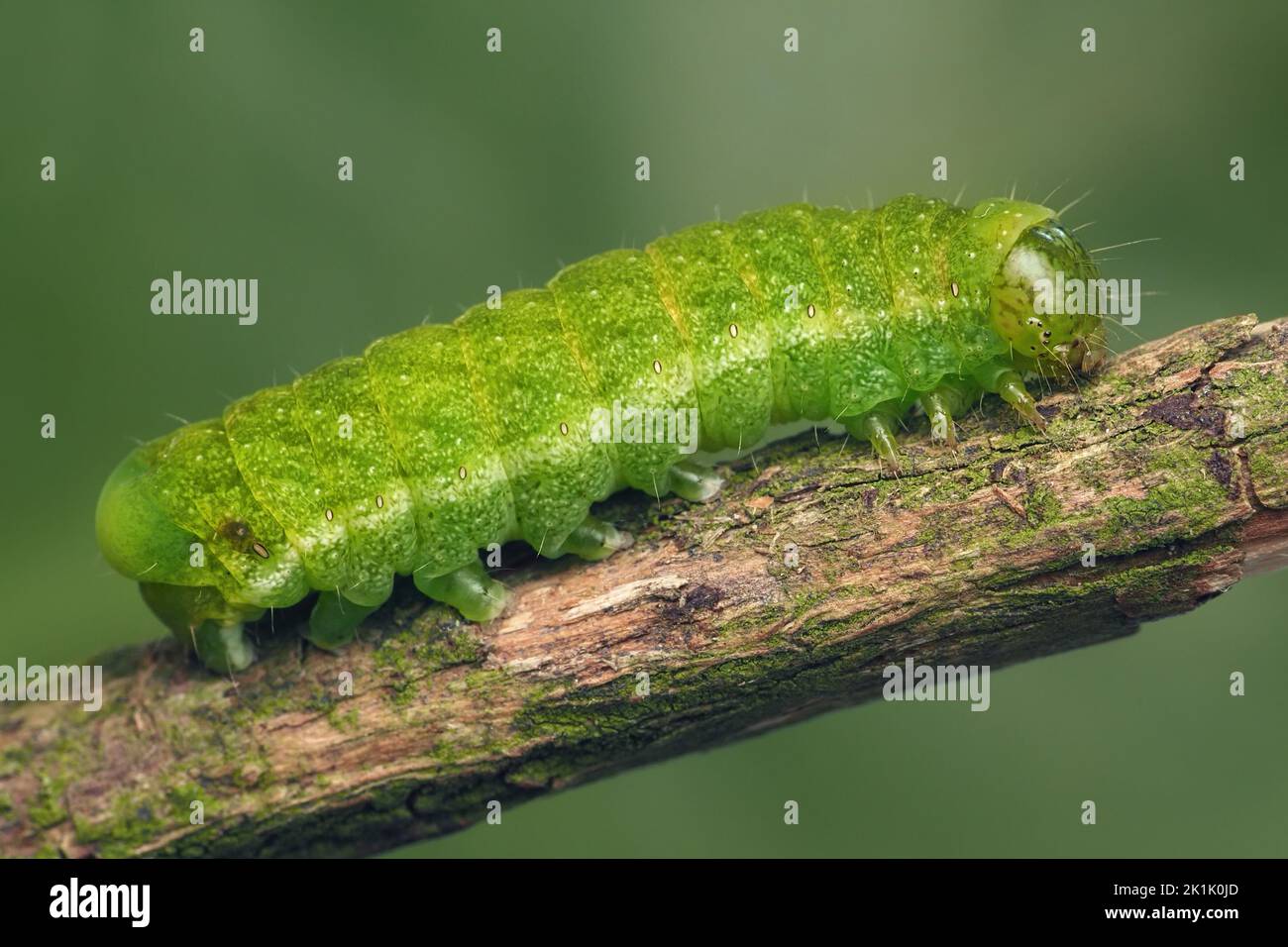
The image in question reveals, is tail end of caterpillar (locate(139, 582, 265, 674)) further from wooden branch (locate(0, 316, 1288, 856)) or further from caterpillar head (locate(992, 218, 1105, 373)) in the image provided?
A: caterpillar head (locate(992, 218, 1105, 373))

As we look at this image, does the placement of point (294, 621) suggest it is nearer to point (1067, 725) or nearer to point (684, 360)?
point (684, 360)

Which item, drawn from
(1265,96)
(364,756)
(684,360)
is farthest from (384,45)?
(1265,96)

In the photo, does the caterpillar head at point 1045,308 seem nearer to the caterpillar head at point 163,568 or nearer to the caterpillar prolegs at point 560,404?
the caterpillar prolegs at point 560,404

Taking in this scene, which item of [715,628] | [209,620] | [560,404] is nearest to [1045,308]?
[715,628]

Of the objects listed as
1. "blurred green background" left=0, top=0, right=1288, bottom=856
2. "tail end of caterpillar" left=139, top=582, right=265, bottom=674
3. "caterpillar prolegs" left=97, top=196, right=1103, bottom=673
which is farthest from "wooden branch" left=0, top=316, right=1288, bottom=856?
"blurred green background" left=0, top=0, right=1288, bottom=856

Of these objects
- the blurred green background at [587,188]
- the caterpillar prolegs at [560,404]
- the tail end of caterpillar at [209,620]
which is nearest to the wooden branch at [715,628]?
the tail end of caterpillar at [209,620]

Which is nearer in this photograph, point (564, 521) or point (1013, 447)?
point (1013, 447)
